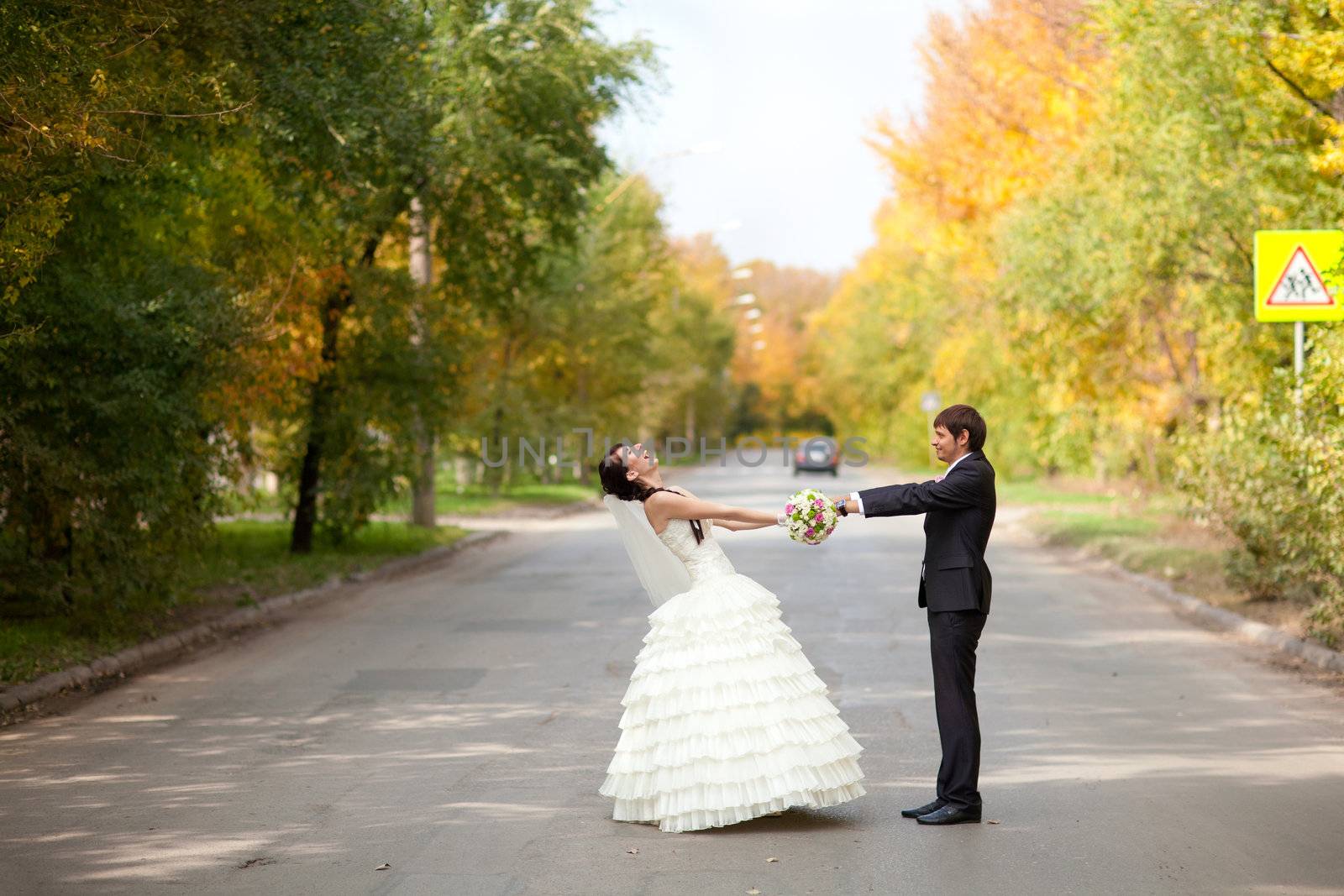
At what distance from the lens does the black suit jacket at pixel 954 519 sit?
7.00 meters

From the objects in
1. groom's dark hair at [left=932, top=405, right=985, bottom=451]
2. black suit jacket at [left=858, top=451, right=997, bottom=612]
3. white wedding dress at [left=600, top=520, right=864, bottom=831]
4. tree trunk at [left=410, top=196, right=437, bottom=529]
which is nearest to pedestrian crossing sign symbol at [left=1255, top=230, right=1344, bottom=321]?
groom's dark hair at [left=932, top=405, right=985, bottom=451]

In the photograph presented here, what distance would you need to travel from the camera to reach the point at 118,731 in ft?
31.8

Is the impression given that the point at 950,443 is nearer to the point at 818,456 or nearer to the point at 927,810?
the point at 927,810

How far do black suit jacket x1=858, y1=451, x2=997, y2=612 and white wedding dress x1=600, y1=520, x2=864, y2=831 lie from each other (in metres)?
0.75

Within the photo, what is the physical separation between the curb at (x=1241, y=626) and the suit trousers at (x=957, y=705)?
234 inches

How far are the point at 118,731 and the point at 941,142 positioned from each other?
28411mm

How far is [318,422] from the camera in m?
21.2

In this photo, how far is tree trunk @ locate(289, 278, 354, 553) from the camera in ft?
68.5

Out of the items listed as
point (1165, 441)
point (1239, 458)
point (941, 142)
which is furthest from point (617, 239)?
point (1239, 458)

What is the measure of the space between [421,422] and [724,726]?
15484 millimetres

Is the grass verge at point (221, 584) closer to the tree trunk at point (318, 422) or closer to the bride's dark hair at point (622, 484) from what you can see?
the tree trunk at point (318, 422)

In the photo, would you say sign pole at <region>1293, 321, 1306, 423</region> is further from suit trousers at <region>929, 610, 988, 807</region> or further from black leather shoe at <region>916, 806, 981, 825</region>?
black leather shoe at <region>916, 806, 981, 825</region>

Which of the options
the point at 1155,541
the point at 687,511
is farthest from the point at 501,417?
the point at 687,511

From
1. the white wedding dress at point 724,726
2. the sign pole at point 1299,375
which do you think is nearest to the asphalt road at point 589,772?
the white wedding dress at point 724,726
